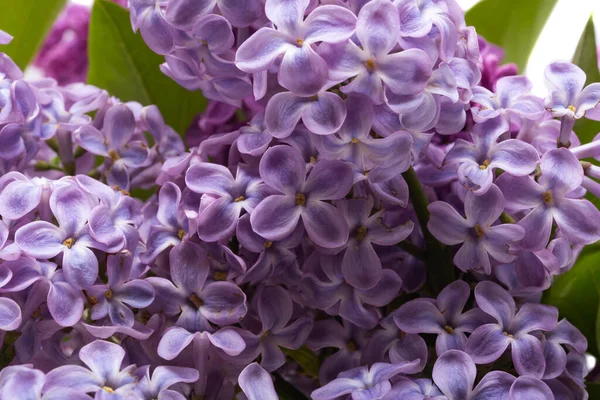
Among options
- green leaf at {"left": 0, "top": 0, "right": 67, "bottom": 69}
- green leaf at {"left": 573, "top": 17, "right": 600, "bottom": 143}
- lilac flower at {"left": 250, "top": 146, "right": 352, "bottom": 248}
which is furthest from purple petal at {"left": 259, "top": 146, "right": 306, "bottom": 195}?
green leaf at {"left": 0, "top": 0, "right": 67, "bottom": 69}

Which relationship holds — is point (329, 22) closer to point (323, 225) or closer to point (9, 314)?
point (323, 225)

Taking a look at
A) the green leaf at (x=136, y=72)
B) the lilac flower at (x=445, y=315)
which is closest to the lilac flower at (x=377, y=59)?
the lilac flower at (x=445, y=315)

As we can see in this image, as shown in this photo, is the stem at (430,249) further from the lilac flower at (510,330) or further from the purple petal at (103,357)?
the purple petal at (103,357)

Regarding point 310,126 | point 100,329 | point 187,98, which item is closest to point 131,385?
point 100,329

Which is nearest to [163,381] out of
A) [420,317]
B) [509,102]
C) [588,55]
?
[420,317]

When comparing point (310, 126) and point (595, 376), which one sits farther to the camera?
point (595, 376)

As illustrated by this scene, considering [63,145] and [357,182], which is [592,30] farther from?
[63,145]
